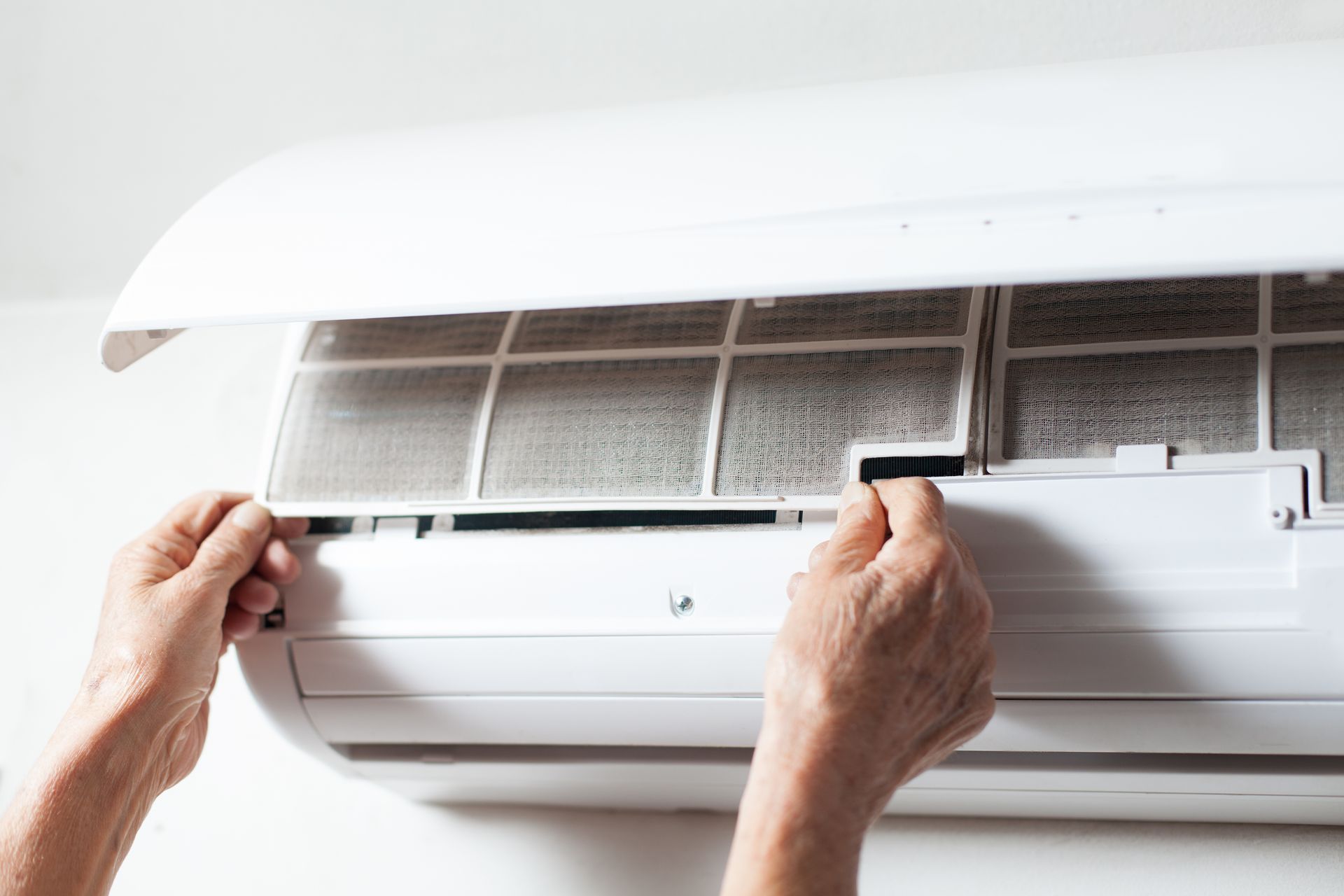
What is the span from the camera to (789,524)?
85cm

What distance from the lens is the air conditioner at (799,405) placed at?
2.36 feet

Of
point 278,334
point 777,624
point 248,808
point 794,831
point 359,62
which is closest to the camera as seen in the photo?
point 794,831

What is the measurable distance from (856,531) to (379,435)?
45 centimetres

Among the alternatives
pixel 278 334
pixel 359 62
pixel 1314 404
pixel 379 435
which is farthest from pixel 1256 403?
pixel 278 334

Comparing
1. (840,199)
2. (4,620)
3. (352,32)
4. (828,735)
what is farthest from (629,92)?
(4,620)

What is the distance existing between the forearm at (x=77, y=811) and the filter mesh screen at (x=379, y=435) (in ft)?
0.79

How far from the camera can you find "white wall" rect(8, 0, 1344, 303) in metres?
1.16

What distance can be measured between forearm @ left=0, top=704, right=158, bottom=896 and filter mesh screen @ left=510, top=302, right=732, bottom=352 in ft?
1.50

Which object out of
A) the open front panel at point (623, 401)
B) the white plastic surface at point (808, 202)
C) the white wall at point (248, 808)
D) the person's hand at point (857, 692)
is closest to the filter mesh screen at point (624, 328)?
the open front panel at point (623, 401)

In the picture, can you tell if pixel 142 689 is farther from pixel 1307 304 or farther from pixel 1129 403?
pixel 1307 304

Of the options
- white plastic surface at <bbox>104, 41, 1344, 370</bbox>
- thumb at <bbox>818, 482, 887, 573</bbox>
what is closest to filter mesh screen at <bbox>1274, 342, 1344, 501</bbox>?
white plastic surface at <bbox>104, 41, 1344, 370</bbox>

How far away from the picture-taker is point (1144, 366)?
0.80 meters

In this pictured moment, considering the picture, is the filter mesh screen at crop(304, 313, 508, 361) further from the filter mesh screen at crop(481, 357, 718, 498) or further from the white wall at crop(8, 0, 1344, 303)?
the white wall at crop(8, 0, 1344, 303)

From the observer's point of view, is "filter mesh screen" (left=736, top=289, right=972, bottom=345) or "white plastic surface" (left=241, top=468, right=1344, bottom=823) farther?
"filter mesh screen" (left=736, top=289, right=972, bottom=345)
